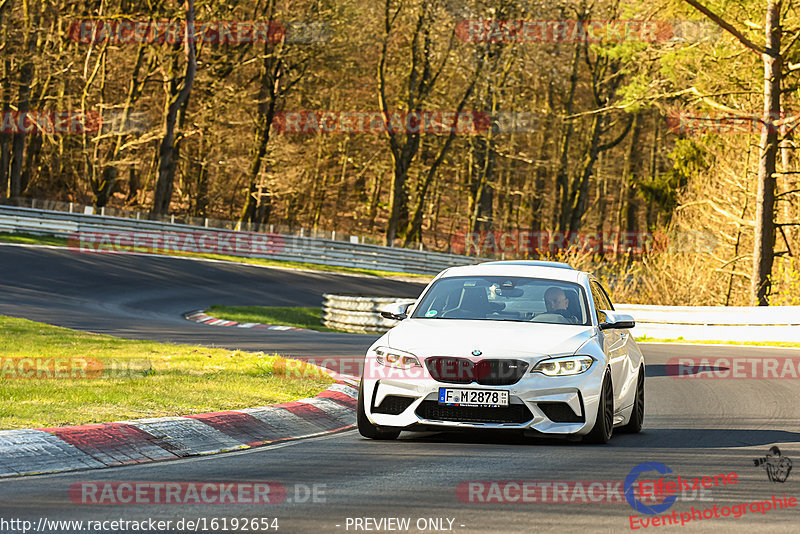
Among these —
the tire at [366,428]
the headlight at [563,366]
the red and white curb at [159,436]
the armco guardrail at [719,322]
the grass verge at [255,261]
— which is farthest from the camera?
the grass verge at [255,261]

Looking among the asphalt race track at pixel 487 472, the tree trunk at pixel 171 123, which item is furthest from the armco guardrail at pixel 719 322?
the tree trunk at pixel 171 123

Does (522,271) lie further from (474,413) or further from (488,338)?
(474,413)

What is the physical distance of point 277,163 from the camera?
56594 millimetres

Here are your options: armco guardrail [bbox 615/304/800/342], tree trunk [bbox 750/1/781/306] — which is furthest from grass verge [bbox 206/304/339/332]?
tree trunk [bbox 750/1/781/306]

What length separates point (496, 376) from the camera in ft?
30.6

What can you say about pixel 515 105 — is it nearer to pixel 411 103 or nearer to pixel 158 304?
pixel 411 103

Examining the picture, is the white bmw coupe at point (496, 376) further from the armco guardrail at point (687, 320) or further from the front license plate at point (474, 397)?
the armco guardrail at point (687, 320)

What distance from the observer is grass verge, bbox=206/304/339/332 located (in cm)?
2934

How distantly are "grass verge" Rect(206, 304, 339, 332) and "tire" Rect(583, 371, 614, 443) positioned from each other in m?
19.5

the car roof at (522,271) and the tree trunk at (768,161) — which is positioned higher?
the tree trunk at (768,161)

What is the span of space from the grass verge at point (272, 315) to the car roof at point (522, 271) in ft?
58.3

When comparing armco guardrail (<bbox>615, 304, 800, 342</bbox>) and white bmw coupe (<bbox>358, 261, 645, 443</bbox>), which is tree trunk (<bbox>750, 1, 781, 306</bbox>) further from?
white bmw coupe (<bbox>358, 261, 645, 443</bbox>)

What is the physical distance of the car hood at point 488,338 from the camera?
943 centimetres

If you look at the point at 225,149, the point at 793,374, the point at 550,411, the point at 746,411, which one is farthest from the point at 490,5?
the point at 550,411
